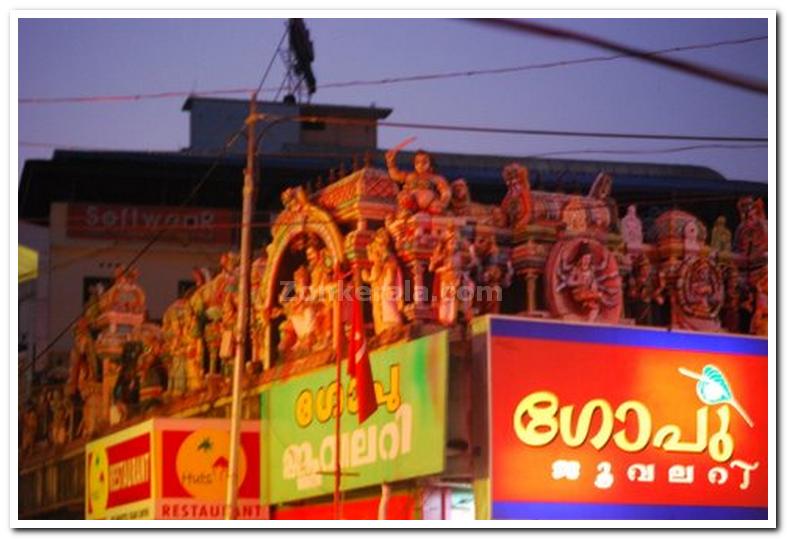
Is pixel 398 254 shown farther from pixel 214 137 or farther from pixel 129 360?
pixel 129 360

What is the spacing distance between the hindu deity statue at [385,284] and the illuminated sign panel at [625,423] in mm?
589

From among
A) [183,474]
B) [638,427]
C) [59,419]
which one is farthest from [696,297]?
[59,419]

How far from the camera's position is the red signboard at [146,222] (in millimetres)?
7965

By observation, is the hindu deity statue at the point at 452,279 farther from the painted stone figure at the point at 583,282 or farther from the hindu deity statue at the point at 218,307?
the hindu deity statue at the point at 218,307

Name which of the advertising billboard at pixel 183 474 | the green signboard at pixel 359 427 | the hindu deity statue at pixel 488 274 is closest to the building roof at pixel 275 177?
the hindu deity statue at pixel 488 274

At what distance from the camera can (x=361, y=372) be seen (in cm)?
742

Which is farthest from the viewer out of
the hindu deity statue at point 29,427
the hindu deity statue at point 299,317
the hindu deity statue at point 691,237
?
the hindu deity statue at point 29,427

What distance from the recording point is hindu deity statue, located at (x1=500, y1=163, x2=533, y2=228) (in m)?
7.60

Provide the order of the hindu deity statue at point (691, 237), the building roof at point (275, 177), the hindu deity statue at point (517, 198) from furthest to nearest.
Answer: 1. the hindu deity statue at point (691, 237)
2. the building roof at point (275, 177)
3. the hindu deity statue at point (517, 198)

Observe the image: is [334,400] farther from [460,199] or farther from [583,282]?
[583,282]

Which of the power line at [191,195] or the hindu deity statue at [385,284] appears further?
the power line at [191,195]

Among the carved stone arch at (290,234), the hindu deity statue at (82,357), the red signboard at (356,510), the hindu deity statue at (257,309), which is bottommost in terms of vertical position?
the red signboard at (356,510)

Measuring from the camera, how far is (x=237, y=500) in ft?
26.0
